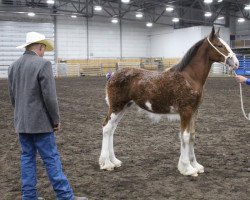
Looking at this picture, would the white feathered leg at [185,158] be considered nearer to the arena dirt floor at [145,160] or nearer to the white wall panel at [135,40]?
the arena dirt floor at [145,160]

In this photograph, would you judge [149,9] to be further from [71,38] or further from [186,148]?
[186,148]

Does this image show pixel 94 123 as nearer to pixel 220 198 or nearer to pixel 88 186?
pixel 88 186

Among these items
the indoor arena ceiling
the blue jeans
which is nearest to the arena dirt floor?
the blue jeans

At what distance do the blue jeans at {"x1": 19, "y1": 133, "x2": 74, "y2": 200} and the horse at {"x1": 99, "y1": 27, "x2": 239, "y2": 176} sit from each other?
1818mm

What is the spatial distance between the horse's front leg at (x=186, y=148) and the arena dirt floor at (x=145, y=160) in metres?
0.13

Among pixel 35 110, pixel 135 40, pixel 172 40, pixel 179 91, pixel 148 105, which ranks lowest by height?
pixel 148 105

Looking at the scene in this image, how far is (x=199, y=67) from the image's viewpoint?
5.66 metres

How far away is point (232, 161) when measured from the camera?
6203 millimetres

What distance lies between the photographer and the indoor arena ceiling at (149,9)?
3562 centimetres

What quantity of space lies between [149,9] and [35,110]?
130 feet

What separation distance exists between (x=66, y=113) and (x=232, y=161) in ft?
23.2

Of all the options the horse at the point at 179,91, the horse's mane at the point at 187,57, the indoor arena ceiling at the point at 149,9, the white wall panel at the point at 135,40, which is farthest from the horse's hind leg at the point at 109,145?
the white wall panel at the point at 135,40

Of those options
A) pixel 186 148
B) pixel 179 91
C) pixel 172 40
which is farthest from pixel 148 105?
pixel 172 40

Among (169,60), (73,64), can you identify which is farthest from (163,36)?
(73,64)
